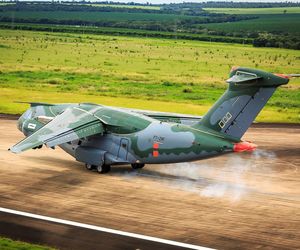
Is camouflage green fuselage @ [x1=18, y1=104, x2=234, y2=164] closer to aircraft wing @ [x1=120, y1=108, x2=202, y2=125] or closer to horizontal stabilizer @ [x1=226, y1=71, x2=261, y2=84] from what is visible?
aircraft wing @ [x1=120, y1=108, x2=202, y2=125]

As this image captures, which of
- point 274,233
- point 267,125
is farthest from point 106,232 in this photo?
point 267,125

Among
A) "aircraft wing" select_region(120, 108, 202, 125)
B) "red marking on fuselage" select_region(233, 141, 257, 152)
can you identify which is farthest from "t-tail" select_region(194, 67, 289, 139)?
"aircraft wing" select_region(120, 108, 202, 125)

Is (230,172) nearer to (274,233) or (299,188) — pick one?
(299,188)

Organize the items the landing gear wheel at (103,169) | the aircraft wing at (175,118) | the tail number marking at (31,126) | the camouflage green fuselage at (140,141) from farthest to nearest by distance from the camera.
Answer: the tail number marking at (31,126)
the aircraft wing at (175,118)
the landing gear wheel at (103,169)
the camouflage green fuselage at (140,141)

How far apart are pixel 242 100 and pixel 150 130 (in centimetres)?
615

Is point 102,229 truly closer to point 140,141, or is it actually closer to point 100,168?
point 140,141

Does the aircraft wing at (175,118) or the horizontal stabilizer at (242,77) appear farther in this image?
the aircraft wing at (175,118)

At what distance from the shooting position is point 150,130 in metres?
39.6

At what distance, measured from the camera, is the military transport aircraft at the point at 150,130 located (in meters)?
36.3

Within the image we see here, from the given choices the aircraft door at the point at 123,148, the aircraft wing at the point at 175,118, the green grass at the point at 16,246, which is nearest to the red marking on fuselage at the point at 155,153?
the aircraft door at the point at 123,148

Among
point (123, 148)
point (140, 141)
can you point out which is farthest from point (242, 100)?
point (123, 148)

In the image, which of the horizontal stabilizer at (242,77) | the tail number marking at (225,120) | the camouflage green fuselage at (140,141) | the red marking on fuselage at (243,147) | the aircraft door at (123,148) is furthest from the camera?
the aircraft door at (123,148)

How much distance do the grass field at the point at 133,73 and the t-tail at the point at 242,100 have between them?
25.6 metres

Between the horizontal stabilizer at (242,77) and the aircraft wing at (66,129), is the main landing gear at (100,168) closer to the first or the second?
the aircraft wing at (66,129)
